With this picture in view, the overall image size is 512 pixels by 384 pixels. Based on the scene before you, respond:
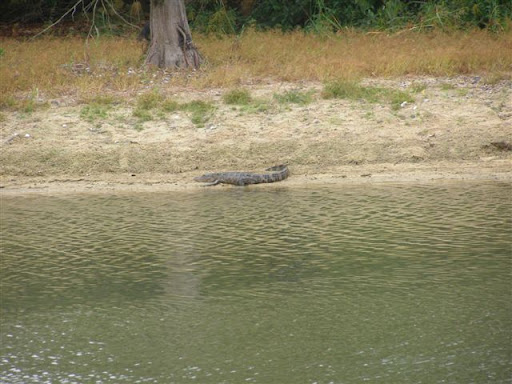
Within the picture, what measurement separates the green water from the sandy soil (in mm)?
1216

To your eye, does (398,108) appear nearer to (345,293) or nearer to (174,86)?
(174,86)

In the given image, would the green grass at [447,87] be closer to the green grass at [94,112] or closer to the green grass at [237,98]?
the green grass at [237,98]

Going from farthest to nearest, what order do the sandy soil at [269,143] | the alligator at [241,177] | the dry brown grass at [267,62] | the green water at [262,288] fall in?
the dry brown grass at [267,62] < the sandy soil at [269,143] < the alligator at [241,177] < the green water at [262,288]

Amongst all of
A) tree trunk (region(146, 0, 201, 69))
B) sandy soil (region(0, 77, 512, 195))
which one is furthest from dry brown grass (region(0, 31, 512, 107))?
sandy soil (region(0, 77, 512, 195))

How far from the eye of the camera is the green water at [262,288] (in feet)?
19.8

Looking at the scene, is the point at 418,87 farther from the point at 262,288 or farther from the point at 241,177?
the point at 262,288

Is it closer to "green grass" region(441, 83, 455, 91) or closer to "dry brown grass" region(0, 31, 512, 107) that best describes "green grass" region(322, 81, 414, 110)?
"dry brown grass" region(0, 31, 512, 107)

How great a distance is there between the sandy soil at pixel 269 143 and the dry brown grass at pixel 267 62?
0.91 meters

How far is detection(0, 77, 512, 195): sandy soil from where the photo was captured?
12797 millimetres

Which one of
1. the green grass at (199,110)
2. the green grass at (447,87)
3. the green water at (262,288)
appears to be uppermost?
the green grass at (447,87)

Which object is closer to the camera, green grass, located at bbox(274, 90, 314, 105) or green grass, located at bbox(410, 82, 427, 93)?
green grass, located at bbox(274, 90, 314, 105)

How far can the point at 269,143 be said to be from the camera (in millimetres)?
13555

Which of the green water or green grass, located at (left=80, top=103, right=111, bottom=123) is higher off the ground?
green grass, located at (left=80, top=103, right=111, bottom=123)

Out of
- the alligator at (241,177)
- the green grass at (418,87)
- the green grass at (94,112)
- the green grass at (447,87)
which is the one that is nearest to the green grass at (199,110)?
the green grass at (94,112)
